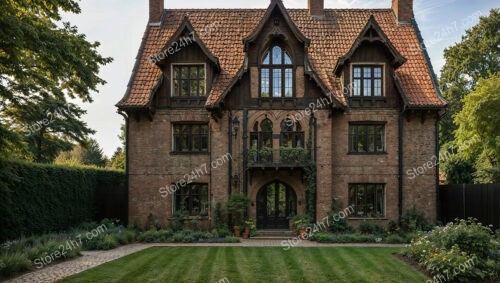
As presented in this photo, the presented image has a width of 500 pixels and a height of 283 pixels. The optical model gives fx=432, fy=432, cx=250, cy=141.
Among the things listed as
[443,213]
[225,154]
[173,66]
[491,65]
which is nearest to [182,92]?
[173,66]

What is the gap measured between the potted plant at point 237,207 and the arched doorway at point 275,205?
1.35 metres

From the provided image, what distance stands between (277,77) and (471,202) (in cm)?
1088

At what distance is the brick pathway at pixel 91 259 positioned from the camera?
12055 millimetres

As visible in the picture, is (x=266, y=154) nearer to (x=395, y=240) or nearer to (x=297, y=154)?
(x=297, y=154)

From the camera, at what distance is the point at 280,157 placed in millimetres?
21031

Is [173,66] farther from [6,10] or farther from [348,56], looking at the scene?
[6,10]

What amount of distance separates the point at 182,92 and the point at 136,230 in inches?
290

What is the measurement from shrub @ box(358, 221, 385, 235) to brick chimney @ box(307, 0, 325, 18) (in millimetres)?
12326

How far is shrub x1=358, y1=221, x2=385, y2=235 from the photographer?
69.8 ft

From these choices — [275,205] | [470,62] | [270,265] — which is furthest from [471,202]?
[470,62]

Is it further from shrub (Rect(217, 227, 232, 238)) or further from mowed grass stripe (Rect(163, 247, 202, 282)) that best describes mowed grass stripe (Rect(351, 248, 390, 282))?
shrub (Rect(217, 227, 232, 238))

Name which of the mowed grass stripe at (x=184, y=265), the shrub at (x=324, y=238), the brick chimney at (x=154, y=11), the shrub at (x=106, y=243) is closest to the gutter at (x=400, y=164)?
the shrub at (x=324, y=238)

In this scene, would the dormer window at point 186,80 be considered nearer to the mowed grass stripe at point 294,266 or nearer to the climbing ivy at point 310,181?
the climbing ivy at point 310,181

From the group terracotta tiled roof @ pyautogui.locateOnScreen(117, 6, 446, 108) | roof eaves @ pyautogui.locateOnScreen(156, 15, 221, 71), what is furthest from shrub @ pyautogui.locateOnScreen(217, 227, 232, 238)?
roof eaves @ pyautogui.locateOnScreen(156, 15, 221, 71)
